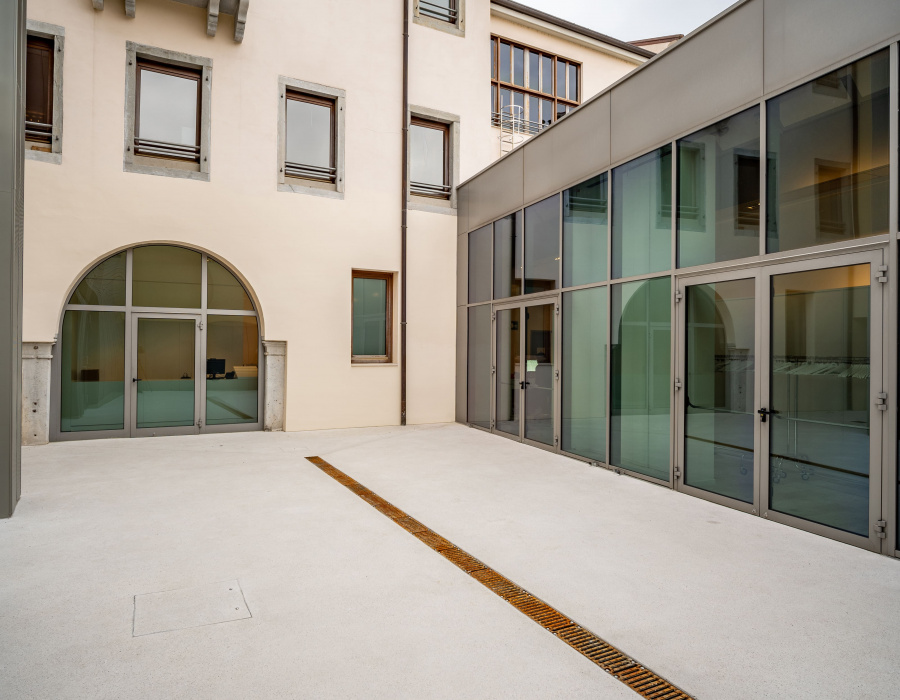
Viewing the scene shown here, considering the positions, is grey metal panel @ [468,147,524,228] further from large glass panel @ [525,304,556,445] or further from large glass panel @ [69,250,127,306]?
large glass panel @ [69,250,127,306]

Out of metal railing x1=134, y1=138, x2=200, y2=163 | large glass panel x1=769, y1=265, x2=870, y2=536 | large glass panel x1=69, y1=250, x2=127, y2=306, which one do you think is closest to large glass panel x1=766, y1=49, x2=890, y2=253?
large glass panel x1=769, y1=265, x2=870, y2=536

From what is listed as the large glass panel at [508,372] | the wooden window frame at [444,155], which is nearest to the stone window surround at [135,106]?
the wooden window frame at [444,155]

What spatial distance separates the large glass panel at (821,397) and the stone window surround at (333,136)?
7121 millimetres

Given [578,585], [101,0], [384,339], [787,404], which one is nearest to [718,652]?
[578,585]

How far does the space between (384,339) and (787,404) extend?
274 inches

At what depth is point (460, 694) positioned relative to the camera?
2.36 meters

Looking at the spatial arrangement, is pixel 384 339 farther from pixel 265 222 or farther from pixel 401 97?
pixel 401 97

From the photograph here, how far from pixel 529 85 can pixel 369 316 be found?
20.0 feet

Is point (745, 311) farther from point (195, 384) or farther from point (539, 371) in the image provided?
point (195, 384)

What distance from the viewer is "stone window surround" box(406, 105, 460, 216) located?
34.7 ft

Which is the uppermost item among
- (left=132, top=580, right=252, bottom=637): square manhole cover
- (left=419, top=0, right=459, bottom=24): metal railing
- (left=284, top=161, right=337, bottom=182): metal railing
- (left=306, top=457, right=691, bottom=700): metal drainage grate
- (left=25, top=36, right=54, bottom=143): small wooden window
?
(left=419, top=0, right=459, bottom=24): metal railing

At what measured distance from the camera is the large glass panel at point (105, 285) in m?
8.47

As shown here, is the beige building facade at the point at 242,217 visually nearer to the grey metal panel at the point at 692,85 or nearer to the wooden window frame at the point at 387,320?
the wooden window frame at the point at 387,320

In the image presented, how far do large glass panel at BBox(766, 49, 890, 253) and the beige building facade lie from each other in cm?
654
